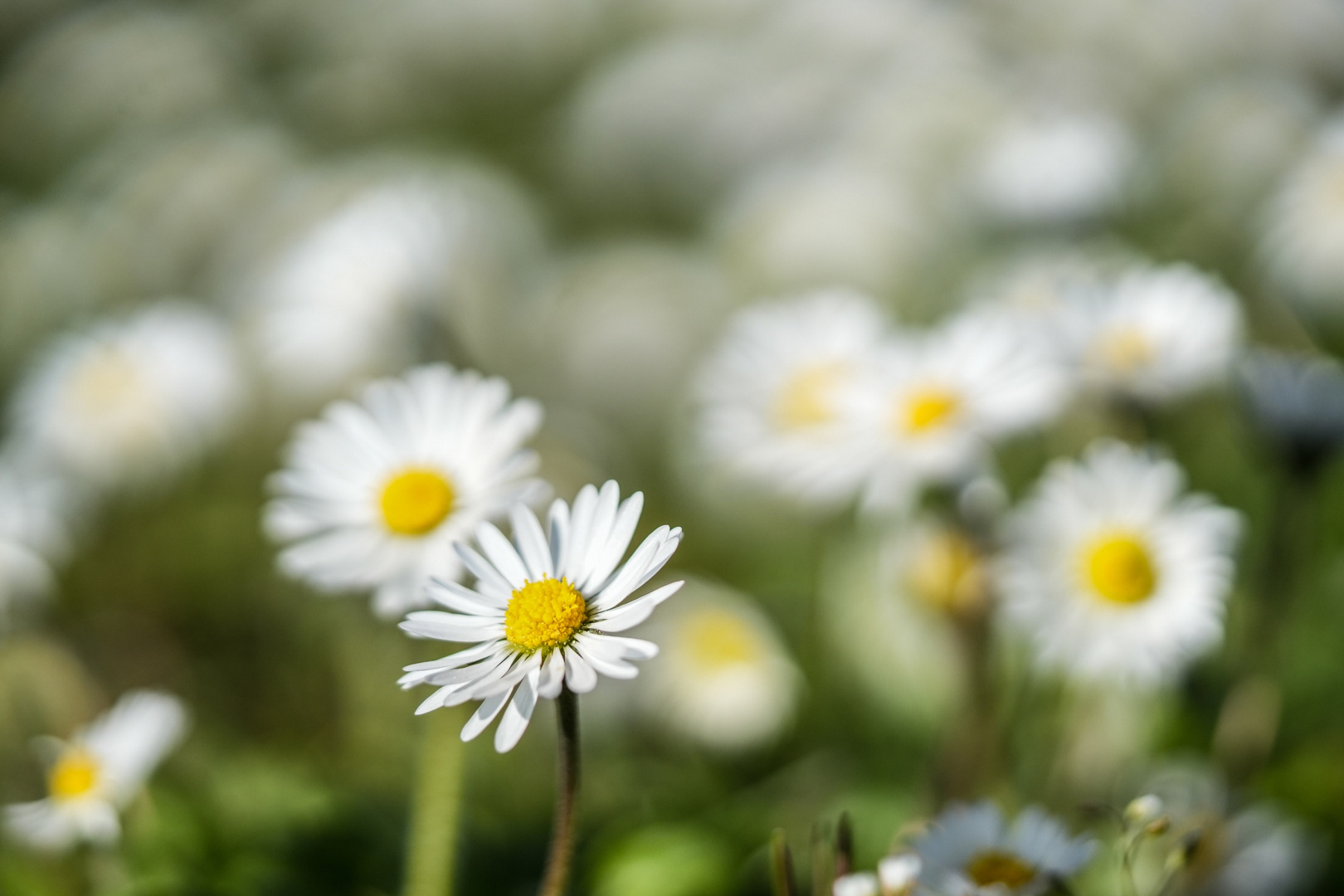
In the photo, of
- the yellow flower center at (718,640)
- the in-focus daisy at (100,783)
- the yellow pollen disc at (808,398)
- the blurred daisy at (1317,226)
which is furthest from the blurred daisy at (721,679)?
the blurred daisy at (1317,226)

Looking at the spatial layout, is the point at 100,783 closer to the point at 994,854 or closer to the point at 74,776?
the point at 74,776

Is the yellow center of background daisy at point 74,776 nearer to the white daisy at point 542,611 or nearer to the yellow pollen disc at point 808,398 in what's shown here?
the white daisy at point 542,611

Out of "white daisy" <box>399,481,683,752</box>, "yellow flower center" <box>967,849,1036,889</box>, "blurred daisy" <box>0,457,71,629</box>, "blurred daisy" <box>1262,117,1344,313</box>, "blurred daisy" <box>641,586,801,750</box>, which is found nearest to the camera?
"white daisy" <box>399,481,683,752</box>

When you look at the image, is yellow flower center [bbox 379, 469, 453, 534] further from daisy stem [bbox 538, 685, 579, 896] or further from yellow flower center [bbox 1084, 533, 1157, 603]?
yellow flower center [bbox 1084, 533, 1157, 603]

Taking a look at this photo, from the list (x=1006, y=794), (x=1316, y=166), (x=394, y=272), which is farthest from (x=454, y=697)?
(x=1316, y=166)

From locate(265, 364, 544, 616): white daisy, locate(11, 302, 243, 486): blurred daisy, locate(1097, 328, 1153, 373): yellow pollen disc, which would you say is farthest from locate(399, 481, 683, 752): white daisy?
locate(11, 302, 243, 486): blurred daisy
